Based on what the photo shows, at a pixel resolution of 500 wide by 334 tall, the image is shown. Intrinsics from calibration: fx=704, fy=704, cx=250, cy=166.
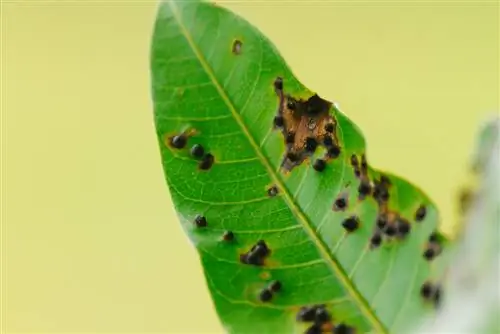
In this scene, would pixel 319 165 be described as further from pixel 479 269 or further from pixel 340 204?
pixel 479 269

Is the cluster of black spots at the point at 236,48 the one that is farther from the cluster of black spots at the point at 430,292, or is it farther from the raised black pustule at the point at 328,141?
the cluster of black spots at the point at 430,292

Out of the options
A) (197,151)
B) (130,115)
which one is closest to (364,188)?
(197,151)

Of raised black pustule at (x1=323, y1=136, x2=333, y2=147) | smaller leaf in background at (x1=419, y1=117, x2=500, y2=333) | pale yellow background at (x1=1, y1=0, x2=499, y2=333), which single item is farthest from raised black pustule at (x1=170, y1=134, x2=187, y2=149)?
pale yellow background at (x1=1, y1=0, x2=499, y2=333)

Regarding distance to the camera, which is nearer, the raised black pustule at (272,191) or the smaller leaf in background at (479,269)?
the smaller leaf in background at (479,269)

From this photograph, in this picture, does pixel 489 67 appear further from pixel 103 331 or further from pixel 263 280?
pixel 263 280

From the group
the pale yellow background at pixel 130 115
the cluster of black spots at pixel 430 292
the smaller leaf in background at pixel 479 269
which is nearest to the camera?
the smaller leaf in background at pixel 479 269

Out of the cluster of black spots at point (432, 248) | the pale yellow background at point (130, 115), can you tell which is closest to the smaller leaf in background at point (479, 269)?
the cluster of black spots at point (432, 248)
